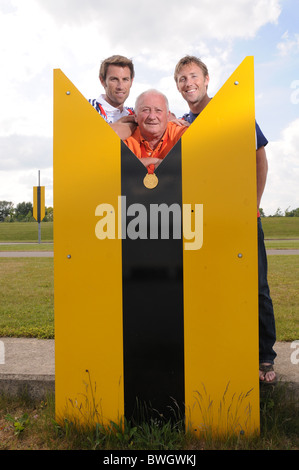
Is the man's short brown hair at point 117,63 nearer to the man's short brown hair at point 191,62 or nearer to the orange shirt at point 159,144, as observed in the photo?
the man's short brown hair at point 191,62

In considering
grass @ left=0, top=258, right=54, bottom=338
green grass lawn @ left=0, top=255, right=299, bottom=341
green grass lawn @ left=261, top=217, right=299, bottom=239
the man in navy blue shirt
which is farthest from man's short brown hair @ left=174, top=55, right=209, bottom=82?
green grass lawn @ left=261, top=217, right=299, bottom=239

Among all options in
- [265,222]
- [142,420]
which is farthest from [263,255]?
[265,222]

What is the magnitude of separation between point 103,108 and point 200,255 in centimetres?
132

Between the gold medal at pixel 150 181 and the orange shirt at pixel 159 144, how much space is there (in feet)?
0.68

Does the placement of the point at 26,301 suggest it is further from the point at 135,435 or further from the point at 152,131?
Answer: the point at 152,131

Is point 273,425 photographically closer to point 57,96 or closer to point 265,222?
point 57,96

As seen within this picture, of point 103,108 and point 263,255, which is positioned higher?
point 103,108

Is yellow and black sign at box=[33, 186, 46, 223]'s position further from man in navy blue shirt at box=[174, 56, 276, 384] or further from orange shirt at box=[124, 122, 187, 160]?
orange shirt at box=[124, 122, 187, 160]

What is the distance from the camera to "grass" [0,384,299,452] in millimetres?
1824

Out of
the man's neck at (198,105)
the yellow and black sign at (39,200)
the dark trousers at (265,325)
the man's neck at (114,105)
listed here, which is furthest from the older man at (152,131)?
the yellow and black sign at (39,200)

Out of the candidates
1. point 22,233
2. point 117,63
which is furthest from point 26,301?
point 22,233

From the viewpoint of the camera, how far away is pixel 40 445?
76.5 inches

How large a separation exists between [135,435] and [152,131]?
1.50m

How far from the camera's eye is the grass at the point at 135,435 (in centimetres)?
182
